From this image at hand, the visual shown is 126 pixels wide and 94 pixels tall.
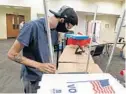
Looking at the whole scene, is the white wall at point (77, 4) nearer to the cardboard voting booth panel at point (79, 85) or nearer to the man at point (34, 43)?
the man at point (34, 43)

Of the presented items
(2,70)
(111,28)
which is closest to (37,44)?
(2,70)

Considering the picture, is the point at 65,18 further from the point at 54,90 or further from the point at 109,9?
the point at 109,9

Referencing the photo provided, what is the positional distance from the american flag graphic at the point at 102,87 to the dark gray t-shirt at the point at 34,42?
0.61m

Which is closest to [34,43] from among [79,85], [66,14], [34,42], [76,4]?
[34,42]

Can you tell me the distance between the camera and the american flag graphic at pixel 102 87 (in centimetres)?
66

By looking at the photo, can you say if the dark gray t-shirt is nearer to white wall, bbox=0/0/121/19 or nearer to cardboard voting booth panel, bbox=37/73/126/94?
cardboard voting booth panel, bbox=37/73/126/94

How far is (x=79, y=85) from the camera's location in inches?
26.9

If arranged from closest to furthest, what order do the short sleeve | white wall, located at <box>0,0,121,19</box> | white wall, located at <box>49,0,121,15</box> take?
the short sleeve < white wall, located at <box>0,0,121,19</box> < white wall, located at <box>49,0,121,15</box>

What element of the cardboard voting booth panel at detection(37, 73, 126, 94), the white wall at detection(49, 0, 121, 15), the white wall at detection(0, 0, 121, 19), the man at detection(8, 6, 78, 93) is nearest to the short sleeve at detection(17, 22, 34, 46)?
the man at detection(8, 6, 78, 93)

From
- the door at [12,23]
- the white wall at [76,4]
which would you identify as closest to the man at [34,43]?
the white wall at [76,4]

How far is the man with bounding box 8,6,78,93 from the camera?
1.17 meters

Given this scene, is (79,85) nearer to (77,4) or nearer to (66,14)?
(66,14)

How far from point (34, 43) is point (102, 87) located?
0.68m

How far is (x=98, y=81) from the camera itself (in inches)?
28.3
